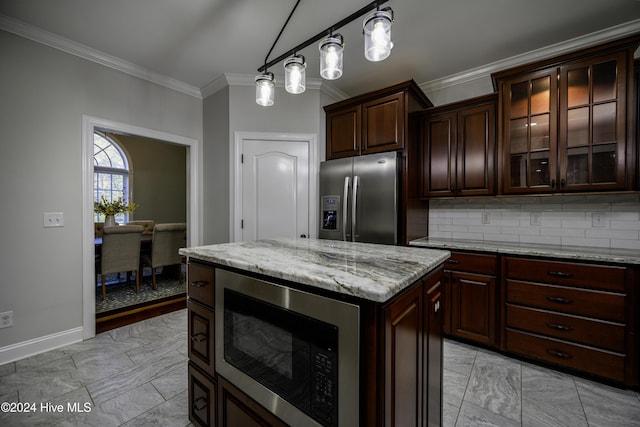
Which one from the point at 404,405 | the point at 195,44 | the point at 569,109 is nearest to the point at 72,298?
the point at 195,44

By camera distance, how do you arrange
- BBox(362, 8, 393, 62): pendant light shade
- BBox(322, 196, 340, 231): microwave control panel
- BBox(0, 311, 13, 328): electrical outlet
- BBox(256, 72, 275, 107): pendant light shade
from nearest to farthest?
BBox(362, 8, 393, 62): pendant light shade < BBox(256, 72, 275, 107): pendant light shade < BBox(0, 311, 13, 328): electrical outlet < BBox(322, 196, 340, 231): microwave control panel

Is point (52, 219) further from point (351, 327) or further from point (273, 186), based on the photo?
point (351, 327)

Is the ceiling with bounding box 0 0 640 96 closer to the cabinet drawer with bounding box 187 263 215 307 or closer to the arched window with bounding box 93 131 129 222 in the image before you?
the cabinet drawer with bounding box 187 263 215 307

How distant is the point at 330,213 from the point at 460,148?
4.76 ft

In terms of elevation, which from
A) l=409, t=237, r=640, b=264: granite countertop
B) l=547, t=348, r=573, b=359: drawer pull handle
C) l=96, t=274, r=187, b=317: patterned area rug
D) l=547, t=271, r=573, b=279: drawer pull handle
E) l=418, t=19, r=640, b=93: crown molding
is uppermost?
l=418, t=19, r=640, b=93: crown molding

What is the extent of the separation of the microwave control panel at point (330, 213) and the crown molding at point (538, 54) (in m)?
1.76

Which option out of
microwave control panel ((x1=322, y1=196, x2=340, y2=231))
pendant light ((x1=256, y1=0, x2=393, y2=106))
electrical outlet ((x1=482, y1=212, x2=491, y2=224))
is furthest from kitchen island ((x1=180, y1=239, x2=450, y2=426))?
electrical outlet ((x1=482, y1=212, x2=491, y2=224))

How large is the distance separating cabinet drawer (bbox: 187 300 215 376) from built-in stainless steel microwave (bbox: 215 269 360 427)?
6 centimetres

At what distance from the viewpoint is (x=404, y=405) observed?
3.15 ft

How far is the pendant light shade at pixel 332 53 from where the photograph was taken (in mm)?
1311

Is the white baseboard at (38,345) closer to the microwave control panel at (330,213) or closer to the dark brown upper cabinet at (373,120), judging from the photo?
the microwave control panel at (330,213)

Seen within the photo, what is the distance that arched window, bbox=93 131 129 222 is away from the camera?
563cm

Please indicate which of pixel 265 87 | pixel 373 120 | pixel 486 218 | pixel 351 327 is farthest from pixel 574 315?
pixel 265 87

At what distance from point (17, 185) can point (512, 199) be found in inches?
171
